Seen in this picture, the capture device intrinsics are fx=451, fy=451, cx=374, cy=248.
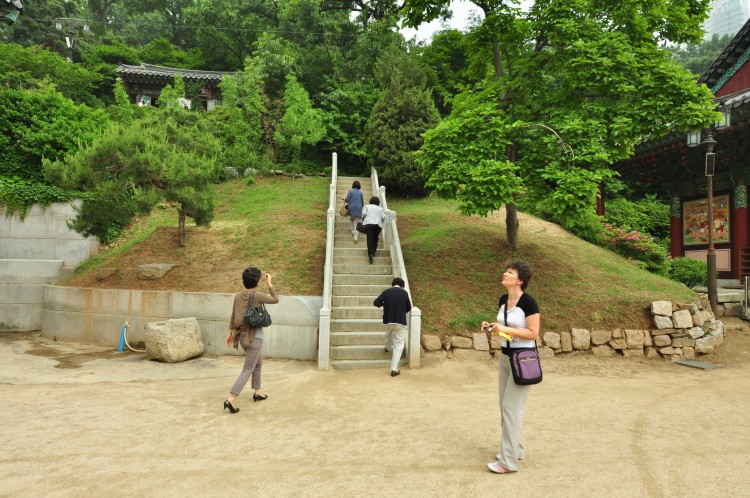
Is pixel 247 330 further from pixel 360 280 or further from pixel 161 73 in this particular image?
pixel 161 73

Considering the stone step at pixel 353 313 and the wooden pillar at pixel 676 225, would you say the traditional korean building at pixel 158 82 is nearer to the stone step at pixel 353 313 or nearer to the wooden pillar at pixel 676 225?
the stone step at pixel 353 313

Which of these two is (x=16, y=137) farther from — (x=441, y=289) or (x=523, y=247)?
(x=523, y=247)

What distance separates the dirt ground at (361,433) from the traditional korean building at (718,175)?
247 inches

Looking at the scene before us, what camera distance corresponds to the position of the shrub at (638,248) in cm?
1299

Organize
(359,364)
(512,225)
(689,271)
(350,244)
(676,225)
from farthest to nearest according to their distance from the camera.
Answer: (676,225)
(689,271)
(350,244)
(512,225)
(359,364)

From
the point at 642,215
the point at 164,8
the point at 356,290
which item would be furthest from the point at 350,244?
the point at 164,8

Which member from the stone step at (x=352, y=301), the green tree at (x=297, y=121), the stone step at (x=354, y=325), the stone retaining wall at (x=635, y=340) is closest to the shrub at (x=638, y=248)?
the stone retaining wall at (x=635, y=340)

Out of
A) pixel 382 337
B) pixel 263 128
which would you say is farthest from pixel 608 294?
pixel 263 128

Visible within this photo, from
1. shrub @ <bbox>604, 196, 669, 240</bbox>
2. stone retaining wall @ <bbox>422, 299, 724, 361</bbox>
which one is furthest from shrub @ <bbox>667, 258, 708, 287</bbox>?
shrub @ <bbox>604, 196, 669, 240</bbox>

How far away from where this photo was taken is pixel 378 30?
22.5 m

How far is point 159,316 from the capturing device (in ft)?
31.2

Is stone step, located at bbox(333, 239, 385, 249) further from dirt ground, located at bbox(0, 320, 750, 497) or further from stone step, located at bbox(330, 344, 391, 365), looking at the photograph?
dirt ground, located at bbox(0, 320, 750, 497)

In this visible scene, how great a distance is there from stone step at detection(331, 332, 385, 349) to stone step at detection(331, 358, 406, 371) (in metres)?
0.40

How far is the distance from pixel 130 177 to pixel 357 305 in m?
5.92
